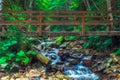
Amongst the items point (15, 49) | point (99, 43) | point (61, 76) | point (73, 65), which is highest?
point (15, 49)

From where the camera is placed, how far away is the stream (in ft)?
42.1

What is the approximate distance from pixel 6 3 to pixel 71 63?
515 centimetres

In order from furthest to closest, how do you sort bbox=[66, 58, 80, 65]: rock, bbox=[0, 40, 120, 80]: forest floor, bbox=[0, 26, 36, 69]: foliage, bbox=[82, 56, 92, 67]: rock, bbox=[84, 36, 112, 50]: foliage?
bbox=[84, 36, 112, 50]: foliage
bbox=[66, 58, 80, 65]: rock
bbox=[82, 56, 92, 67]: rock
bbox=[0, 26, 36, 69]: foliage
bbox=[0, 40, 120, 80]: forest floor

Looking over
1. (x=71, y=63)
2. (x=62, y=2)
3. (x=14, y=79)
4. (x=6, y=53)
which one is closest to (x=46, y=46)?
(x=71, y=63)

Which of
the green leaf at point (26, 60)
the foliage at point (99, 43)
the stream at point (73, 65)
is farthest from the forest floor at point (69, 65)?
the foliage at point (99, 43)

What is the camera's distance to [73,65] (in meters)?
14.3

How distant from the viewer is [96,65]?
14.0 m

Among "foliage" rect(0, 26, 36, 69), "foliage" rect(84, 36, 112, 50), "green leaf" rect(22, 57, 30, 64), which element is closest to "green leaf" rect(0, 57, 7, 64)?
"foliage" rect(0, 26, 36, 69)

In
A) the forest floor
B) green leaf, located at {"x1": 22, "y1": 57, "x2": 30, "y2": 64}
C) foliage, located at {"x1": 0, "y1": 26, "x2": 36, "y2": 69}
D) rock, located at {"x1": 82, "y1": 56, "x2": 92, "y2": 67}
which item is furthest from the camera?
rock, located at {"x1": 82, "y1": 56, "x2": 92, "y2": 67}

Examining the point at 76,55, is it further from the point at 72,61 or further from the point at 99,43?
the point at 99,43

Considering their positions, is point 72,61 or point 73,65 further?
point 72,61

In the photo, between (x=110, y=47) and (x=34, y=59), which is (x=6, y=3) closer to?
(x=34, y=59)

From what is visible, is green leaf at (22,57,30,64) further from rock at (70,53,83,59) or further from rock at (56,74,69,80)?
rock at (70,53,83,59)

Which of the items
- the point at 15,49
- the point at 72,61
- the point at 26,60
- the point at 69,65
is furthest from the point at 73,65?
the point at 15,49
